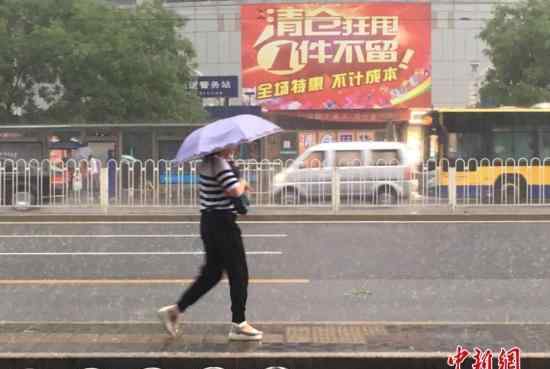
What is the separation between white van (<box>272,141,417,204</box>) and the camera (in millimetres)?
19641

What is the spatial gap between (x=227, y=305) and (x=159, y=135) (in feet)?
57.7

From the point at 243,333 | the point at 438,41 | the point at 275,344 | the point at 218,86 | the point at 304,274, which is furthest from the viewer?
the point at 438,41

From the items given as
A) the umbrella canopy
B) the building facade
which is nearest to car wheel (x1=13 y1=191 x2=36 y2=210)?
the umbrella canopy

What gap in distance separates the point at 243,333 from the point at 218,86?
38.7m

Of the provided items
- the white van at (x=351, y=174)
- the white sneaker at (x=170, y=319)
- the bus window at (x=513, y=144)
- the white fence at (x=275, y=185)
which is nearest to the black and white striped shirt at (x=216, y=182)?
the white sneaker at (x=170, y=319)

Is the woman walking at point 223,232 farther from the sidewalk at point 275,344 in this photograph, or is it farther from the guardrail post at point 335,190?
the guardrail post at point 335,190

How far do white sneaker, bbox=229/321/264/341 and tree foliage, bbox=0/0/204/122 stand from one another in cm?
2426

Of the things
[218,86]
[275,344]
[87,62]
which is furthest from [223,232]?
[218,86]

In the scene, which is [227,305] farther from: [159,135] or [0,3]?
[0,3]

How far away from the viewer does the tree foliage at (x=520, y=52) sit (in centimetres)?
3344

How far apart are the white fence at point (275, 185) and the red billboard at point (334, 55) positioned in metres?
23.5

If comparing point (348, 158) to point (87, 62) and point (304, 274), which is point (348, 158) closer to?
point (304, 274)

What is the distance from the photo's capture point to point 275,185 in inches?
785

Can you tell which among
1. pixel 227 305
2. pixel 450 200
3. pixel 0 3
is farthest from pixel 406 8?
pixel 227 305
